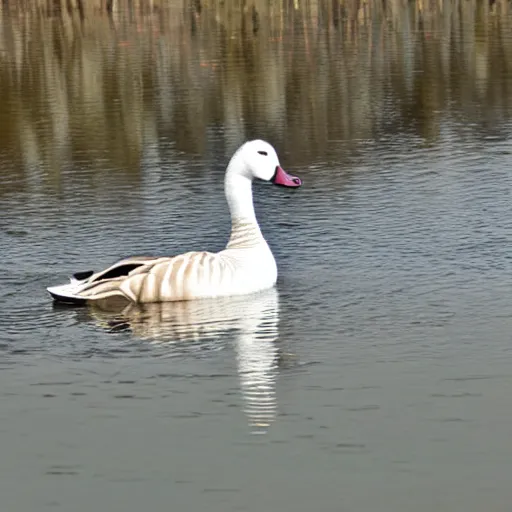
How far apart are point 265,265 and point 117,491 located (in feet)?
13.6

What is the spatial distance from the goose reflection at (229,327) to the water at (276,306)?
0.09ft

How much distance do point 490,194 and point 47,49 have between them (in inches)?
597

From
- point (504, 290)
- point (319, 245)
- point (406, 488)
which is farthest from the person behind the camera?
point (319, 245)

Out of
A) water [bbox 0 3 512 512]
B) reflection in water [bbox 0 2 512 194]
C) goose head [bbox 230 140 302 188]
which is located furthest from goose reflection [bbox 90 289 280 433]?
reflection in water [bbox 0 2 512 194]

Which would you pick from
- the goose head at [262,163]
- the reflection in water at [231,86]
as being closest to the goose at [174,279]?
the goose head at [262,163]

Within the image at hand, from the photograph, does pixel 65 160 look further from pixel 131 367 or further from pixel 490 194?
pixel 131 367

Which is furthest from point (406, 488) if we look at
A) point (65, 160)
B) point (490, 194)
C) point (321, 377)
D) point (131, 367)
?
point (65, 160)

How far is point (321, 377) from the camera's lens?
8938mm

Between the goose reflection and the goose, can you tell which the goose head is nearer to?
the goose

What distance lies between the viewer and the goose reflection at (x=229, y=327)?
898 cm

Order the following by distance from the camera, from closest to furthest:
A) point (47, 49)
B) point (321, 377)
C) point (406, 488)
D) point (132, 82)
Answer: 1. point (406, 488)
2. point (321, 377)
3. point (132, 82)
4. point (47, 49)

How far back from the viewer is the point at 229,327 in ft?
33.6

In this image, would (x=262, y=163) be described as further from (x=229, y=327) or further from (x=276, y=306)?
(x=229, y=327)

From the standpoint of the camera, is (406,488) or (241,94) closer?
(406,488)
